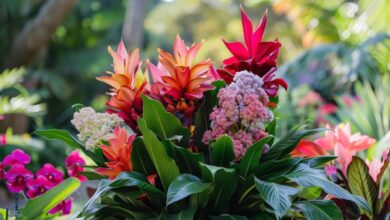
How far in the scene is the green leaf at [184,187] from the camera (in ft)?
4.91

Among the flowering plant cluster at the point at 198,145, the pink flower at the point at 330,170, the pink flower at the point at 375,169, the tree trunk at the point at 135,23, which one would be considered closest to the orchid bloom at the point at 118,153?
the flowering plant cluster at the point at 198,145

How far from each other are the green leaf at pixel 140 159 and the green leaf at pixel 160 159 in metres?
0.05

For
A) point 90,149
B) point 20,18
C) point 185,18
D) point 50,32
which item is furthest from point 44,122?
point 185,18

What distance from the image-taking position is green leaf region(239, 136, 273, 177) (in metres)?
1.61

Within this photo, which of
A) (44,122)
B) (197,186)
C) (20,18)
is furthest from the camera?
(44,122)

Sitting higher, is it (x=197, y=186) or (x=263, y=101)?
(x=263, y=101)

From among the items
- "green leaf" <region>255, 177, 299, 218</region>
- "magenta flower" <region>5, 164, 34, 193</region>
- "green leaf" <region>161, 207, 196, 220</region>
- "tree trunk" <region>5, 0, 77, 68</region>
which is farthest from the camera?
"tree trunk" <region>5, 0, 77, 68</region>

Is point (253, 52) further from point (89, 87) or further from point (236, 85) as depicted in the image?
point (89, 87)

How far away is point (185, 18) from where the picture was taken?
1014 inches

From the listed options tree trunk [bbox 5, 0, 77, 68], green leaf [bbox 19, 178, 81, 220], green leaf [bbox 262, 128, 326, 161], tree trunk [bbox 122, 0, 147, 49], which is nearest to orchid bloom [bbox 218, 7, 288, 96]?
green leaf [bbox 262, 128, 326, 161]

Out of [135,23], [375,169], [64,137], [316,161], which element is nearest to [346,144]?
[375,169]

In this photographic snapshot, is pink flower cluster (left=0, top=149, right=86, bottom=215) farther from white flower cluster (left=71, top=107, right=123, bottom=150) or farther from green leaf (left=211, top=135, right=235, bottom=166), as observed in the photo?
green leaf (left=211, top=135, right=235, bottom=166)

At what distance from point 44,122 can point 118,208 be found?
1070 centimetres

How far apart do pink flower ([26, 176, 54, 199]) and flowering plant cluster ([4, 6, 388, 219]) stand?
0.53 m
